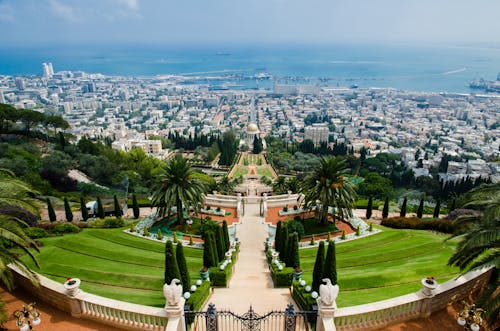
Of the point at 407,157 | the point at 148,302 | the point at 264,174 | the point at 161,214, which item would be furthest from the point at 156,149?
the point at 148,302

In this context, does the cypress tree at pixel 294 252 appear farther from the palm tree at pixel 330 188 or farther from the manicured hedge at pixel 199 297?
the palm tree at pixel 330 188

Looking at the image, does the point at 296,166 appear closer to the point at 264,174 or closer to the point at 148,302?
the point at 264,174

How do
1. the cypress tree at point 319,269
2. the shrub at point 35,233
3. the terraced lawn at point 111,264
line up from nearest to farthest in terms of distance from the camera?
the cypress tree at point 319,269, the terraced lawn at point 111,264, the shrub at point 35,233

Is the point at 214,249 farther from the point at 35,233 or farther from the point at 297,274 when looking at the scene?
the point at 35,233

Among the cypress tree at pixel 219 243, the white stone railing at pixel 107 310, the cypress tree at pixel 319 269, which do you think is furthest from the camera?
the cypress tree at pixel 219 243

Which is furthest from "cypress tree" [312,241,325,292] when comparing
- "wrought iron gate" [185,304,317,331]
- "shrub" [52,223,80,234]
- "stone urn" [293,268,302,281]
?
"shrub" [52,223,80,234]

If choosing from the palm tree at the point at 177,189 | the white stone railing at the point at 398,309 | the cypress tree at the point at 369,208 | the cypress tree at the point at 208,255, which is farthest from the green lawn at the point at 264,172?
the white stone railing at the point at 398,309

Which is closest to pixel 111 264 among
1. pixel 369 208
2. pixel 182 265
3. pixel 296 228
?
pixel 182 265

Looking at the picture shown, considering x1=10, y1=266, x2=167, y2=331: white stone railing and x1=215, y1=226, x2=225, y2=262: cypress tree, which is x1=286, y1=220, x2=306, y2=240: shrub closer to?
x1=215, y1=226, x2=225, y2=262: cypress tree
